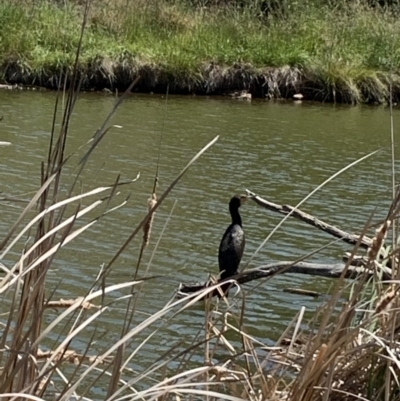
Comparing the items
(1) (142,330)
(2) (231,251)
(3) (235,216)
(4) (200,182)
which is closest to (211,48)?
(4) (200,182)

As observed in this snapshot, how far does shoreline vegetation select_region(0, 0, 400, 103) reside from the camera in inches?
590

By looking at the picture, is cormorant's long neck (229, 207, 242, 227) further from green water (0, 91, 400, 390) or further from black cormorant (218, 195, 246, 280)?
green water (0, 91, 400, 390)

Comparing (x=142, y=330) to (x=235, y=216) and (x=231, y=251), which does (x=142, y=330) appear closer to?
(x=231, y=251)

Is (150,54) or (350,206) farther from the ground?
(150,54)

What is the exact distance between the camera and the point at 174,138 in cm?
1067

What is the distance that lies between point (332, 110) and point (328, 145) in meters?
3.56

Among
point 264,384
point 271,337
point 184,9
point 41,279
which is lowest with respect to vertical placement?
point 271,337

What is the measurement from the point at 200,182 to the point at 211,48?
794 centimetres

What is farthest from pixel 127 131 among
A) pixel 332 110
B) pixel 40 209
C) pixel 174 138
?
pixel 40 209

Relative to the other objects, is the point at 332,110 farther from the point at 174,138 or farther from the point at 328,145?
the point at 174,138

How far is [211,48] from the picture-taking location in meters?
16.0

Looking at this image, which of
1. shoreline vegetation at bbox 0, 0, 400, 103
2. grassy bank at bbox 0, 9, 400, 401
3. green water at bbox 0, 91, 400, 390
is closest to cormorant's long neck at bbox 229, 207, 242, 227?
green water at bbox 0, 91, 400, 390

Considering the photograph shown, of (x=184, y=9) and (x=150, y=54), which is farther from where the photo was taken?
(x=184, y=9)

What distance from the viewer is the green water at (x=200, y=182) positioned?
5.11 meters
